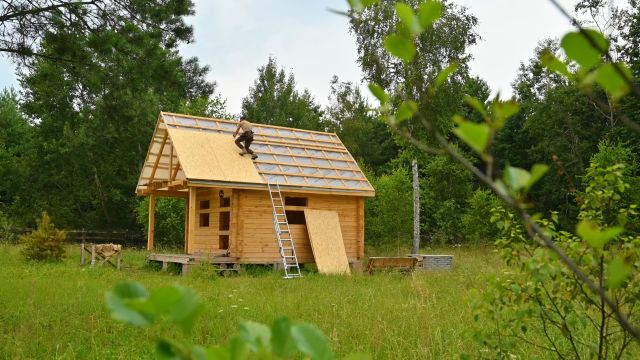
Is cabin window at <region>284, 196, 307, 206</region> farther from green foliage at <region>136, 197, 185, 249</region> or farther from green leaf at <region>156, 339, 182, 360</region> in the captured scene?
green leaf at <region>156, 339, 182, 360</region>

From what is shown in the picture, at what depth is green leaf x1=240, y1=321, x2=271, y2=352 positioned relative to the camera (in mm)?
613

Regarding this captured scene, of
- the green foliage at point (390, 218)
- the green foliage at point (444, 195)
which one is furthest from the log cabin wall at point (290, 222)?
the green foliage at point (444, 195)

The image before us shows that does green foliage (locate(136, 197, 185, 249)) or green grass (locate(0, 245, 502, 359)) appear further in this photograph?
green foliage (locate(136, 197, 185, 249))

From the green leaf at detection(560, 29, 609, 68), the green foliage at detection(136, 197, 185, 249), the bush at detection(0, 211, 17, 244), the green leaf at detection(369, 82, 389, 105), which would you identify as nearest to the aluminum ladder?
the green foliage at detection(136, 197, 185, 249)

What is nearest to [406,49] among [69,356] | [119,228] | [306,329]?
[306,329]

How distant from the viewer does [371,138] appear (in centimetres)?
3600

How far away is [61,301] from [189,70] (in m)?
29.1

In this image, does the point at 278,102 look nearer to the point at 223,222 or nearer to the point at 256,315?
the point at 223,222

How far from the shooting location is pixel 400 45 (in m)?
0.71

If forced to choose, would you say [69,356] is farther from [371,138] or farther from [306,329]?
[371,138]

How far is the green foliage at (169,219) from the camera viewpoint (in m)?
22.8

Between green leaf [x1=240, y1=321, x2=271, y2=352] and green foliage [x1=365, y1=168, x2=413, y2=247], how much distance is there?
879 inches

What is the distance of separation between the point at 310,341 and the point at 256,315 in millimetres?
6908

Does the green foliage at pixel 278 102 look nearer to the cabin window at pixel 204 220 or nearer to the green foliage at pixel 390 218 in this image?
the green foliage at pixel 390 218
